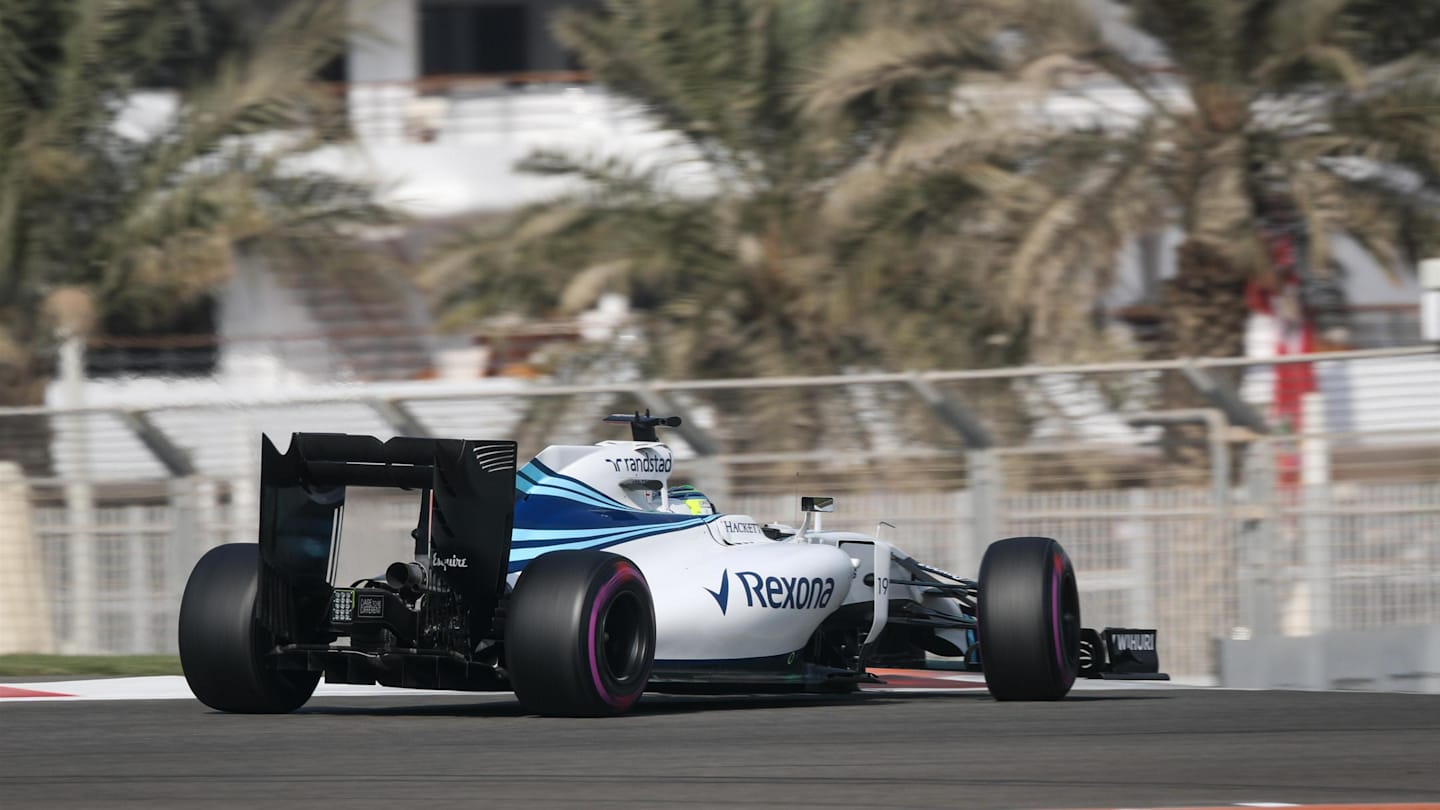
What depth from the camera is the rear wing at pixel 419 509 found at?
894 cm

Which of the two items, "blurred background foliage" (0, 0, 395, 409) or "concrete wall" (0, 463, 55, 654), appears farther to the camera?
"blurred background foliage" (0, 0, 395, 409)

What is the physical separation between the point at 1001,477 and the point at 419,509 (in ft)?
17.4

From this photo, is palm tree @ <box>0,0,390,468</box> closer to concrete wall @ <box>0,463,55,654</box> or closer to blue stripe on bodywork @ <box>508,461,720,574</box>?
concrete wall @ <box>0,463,55,654</box>

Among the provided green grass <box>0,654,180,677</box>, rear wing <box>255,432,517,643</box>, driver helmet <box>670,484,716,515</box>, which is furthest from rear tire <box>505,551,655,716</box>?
green grass <box>0,654,180,677</box>

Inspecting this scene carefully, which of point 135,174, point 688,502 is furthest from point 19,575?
point 688,502

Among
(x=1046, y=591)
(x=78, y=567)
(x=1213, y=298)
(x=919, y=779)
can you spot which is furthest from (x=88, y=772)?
(x=1213, y=298)

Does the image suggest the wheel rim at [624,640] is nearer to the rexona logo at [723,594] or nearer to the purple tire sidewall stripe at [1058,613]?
the rexona logo at [723,594]

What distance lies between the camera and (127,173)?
21.1 metres

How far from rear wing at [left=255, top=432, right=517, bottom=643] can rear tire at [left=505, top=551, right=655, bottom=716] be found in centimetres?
22

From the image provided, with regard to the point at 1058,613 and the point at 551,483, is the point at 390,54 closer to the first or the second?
the point at 551,483

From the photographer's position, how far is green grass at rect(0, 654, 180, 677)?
13.4m

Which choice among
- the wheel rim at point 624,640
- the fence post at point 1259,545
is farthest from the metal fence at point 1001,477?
the wheel rim at point 624,640

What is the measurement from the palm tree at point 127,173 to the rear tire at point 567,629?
12.5 meters

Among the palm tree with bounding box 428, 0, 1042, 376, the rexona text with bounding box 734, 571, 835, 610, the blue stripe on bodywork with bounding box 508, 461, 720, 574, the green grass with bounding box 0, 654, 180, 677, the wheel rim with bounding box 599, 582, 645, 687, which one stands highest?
the palm tree with bounding box 428, 0, 1042, 376
